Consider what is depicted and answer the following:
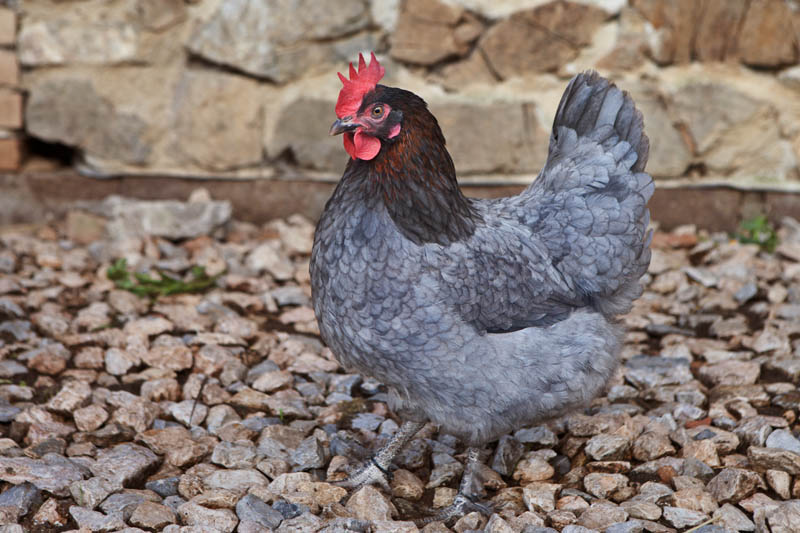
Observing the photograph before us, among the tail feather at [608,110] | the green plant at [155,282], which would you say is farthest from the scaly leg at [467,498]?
the green plant at [155,282]

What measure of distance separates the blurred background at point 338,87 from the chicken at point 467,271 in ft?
5.74

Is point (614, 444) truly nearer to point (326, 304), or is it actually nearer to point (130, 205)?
point (326, 304)

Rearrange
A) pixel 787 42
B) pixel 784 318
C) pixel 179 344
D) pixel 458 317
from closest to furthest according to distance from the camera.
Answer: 1. pixel 458 317
2. pixel 179 344
3. pixel 784 318
4. pixel 787 42

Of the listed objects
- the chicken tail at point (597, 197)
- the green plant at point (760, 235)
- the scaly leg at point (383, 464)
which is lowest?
the scaly leg at point (383, 464)

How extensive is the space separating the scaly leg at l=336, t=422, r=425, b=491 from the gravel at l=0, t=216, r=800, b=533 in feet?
0.17

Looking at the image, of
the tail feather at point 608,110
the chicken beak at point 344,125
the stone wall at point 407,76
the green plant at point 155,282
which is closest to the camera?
the chicken beak at point 344,125

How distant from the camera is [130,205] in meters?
4.40

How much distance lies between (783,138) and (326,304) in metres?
3.22

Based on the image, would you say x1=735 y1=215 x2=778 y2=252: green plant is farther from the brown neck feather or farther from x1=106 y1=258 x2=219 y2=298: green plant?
x1=106 y1=258 x2=219 y2=298: green plant

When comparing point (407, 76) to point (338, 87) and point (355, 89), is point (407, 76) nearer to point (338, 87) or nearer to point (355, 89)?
point (338, 87)

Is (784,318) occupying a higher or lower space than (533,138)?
lower

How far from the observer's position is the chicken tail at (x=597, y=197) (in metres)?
2.62

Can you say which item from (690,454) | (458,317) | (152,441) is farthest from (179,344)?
(690,454)

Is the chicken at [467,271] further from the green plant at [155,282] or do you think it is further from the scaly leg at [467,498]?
the green plant at [155,282]
